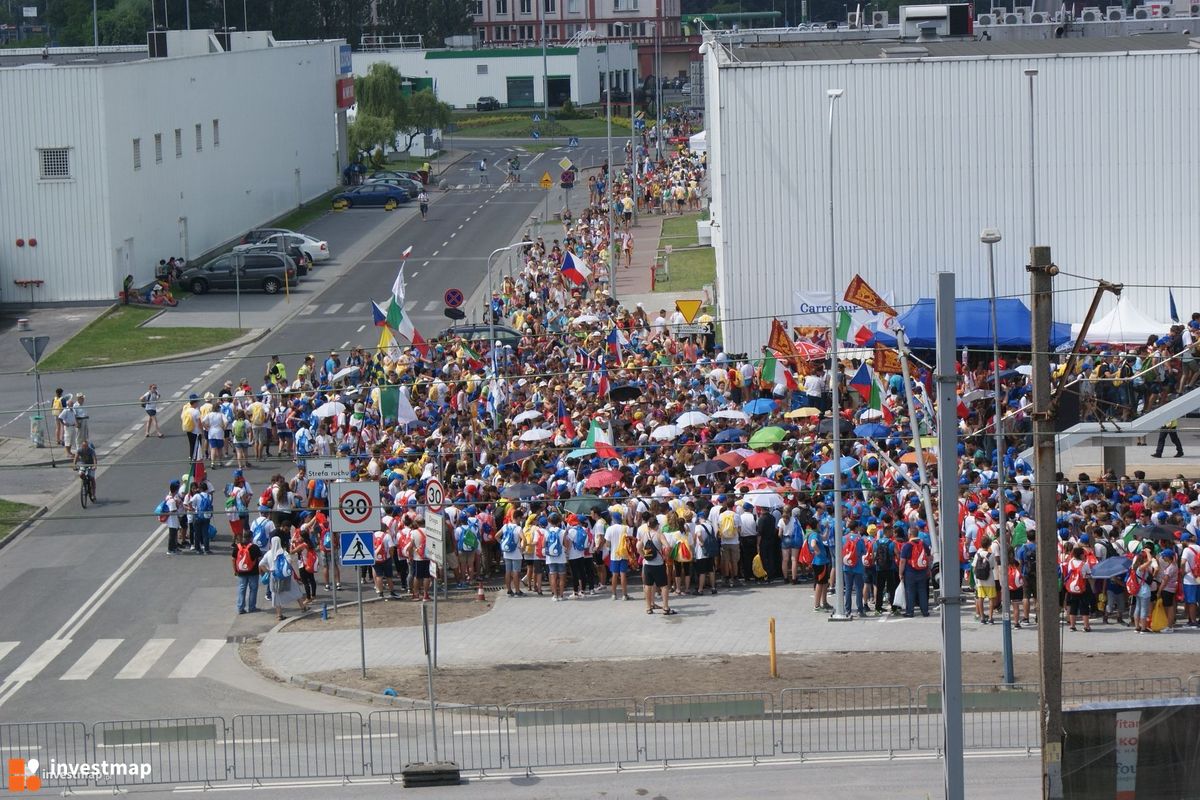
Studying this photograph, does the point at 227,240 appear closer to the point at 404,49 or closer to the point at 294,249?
the point at 294,249

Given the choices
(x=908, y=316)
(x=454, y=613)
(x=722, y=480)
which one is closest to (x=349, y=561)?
(x=454, y=613)

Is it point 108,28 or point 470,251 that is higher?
point 108,28

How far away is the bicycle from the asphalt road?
22 cm

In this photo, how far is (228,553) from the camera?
98.8 feet

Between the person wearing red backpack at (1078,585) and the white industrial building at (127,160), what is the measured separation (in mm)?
36183

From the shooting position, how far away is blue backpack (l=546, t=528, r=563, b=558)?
1040 inches

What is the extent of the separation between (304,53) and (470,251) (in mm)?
19803

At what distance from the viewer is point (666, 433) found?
30922 millimetres

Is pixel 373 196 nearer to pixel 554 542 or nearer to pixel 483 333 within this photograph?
pixel 483 333

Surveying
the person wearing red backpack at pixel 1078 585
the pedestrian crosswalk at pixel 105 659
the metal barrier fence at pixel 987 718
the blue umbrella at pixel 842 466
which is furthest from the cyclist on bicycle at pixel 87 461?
the person wearing red backpack at pixel 1078 585

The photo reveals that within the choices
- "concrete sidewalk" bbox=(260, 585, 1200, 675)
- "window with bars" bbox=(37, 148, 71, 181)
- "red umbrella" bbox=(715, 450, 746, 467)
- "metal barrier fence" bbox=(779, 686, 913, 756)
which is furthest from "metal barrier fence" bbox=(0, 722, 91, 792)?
"window with bars" bbox=(37, 148, 71, 181)

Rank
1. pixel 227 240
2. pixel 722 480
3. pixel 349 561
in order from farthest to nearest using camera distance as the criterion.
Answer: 1. pixel 227 240
2. pixel 722 480
3. pixel 349 561

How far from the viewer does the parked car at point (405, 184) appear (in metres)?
77.5

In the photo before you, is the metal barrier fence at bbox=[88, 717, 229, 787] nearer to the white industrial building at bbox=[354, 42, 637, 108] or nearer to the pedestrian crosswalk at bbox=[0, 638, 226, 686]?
the pedestrian crosswalk at bbox=[0, 638, 226, 686]
